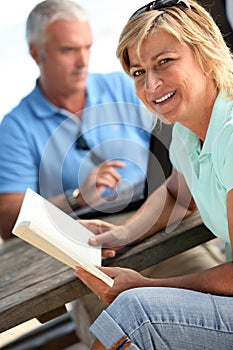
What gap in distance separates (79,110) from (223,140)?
1.15m

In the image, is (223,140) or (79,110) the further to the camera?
(79,110)

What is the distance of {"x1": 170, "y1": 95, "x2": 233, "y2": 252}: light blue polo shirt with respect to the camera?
1.39 m

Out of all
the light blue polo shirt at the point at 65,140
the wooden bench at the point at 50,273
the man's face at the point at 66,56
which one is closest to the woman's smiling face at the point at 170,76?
the wooden bench at the point at 50,273

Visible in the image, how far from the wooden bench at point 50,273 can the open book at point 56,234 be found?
7 centimetres

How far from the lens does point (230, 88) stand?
4.92 feet

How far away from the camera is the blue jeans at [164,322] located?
1.30 metres

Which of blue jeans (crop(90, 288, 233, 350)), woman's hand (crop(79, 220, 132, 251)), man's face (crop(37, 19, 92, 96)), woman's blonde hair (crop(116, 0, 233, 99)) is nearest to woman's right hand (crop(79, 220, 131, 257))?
woman's hand (crop(79, 220, 132, 251))

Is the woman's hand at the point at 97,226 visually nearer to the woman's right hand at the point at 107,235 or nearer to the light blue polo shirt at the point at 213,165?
the woman's right hand at the point at 107,235

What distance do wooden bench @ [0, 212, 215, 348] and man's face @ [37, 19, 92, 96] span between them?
95cm

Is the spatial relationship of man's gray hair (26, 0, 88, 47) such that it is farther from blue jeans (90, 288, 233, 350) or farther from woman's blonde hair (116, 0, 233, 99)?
blue jeans (90, 288, 233, 350)

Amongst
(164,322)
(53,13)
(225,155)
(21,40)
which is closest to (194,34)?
(225,155)

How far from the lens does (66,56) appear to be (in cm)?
252

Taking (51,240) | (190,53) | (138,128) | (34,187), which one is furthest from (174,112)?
(34,187)

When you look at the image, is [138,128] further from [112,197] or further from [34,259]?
[34,259]
